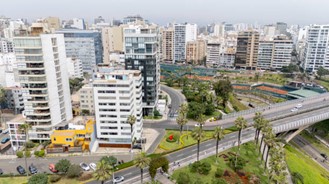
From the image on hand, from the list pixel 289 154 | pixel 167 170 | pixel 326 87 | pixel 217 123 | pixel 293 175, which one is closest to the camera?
pixel 167 170

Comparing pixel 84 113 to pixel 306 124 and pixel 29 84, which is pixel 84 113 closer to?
pixel 29 84

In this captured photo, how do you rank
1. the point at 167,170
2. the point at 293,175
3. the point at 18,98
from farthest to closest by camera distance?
1. the point at 18,98
2. the point at 293,175
3. the point at 167,170

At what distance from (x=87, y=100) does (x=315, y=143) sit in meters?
121

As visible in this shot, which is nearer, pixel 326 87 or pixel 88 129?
pixel 88 129

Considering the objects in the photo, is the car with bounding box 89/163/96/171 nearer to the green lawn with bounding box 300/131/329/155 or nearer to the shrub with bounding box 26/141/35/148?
the shrub with bounding box 26/141/35/148

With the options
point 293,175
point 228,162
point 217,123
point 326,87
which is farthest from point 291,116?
point 326,87

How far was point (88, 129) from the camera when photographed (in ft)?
310

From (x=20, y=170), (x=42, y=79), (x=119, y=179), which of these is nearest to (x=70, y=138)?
(x=20, y=170)

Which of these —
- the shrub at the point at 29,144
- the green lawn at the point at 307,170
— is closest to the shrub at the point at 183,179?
the green lawn at the point at 307,170

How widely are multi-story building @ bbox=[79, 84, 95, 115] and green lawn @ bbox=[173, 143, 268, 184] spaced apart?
64.2 metres

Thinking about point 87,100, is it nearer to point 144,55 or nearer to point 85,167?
point 144,55

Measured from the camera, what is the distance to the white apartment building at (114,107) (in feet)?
293

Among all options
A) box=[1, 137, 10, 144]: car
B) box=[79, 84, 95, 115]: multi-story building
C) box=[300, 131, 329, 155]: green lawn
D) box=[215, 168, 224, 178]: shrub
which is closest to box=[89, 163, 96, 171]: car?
box=[215, 168, 224, 178]: shrub

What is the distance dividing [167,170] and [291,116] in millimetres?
76410
